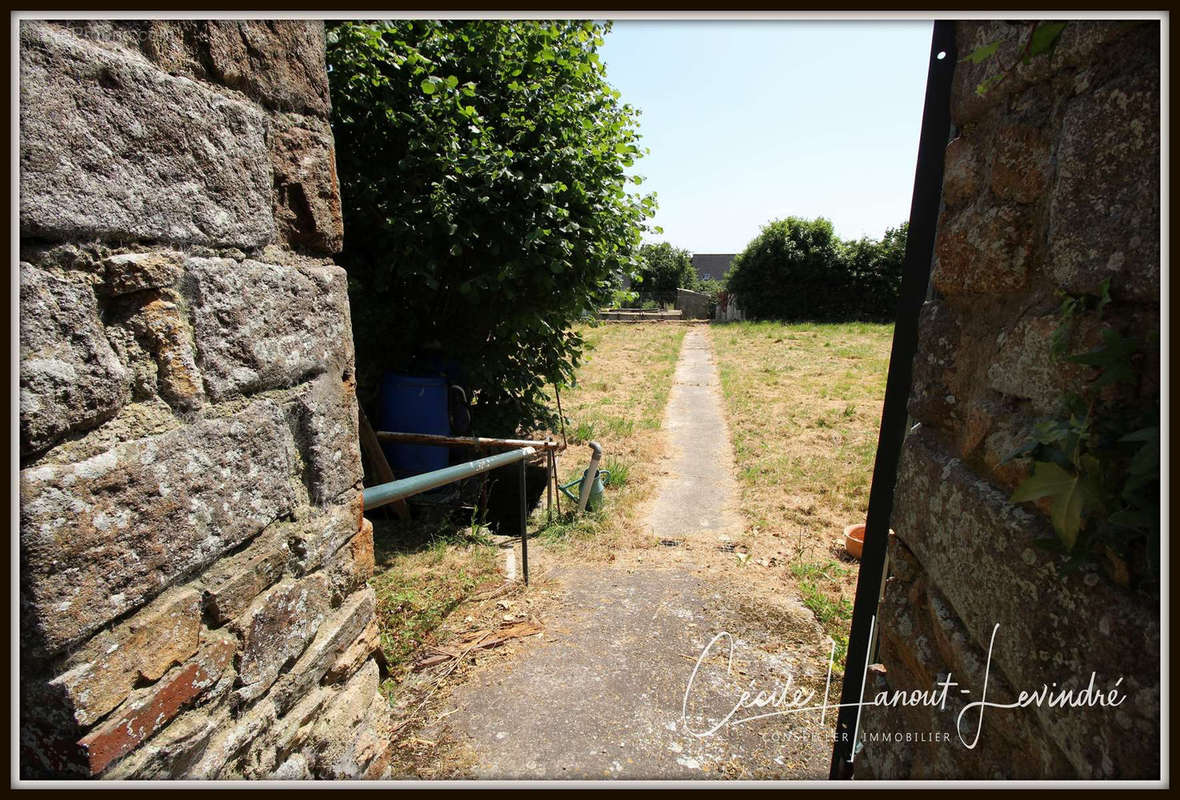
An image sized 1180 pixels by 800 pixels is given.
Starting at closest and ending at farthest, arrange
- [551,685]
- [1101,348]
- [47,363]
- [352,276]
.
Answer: [1101,348]
[47,363]
[551,685]
[352,276]

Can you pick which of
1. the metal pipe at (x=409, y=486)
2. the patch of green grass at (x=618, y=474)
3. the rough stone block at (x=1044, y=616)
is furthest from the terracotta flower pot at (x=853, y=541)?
the rough stone block at (x=1044, y=616)

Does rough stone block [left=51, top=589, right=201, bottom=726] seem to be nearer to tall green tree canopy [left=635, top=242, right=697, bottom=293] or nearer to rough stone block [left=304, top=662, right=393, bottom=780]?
rough stone block [left=304, top=662, right=393, bottom=780]

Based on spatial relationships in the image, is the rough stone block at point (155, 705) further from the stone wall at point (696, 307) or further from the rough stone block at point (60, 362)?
the stone wall at point (696, 307)

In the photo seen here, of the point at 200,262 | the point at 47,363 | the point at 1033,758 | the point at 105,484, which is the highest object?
the point at 200,262

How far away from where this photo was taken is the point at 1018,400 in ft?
3.70

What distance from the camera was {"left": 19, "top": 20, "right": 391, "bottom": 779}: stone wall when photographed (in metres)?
1.00

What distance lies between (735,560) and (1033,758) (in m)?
3.59

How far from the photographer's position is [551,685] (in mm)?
2627

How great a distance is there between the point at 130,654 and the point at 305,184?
3.67 ft

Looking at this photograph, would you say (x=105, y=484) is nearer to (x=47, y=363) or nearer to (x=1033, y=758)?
(x=47, y=363)

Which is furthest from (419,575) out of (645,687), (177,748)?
(177,748)

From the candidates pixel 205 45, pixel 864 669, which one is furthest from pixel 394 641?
pixel 205 45

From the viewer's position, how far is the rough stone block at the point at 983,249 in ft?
3.75

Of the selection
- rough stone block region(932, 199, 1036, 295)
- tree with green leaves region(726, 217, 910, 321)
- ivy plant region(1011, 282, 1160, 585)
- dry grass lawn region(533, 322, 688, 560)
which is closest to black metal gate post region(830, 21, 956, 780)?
rough stone block region(932, 199, 1036, 295)
